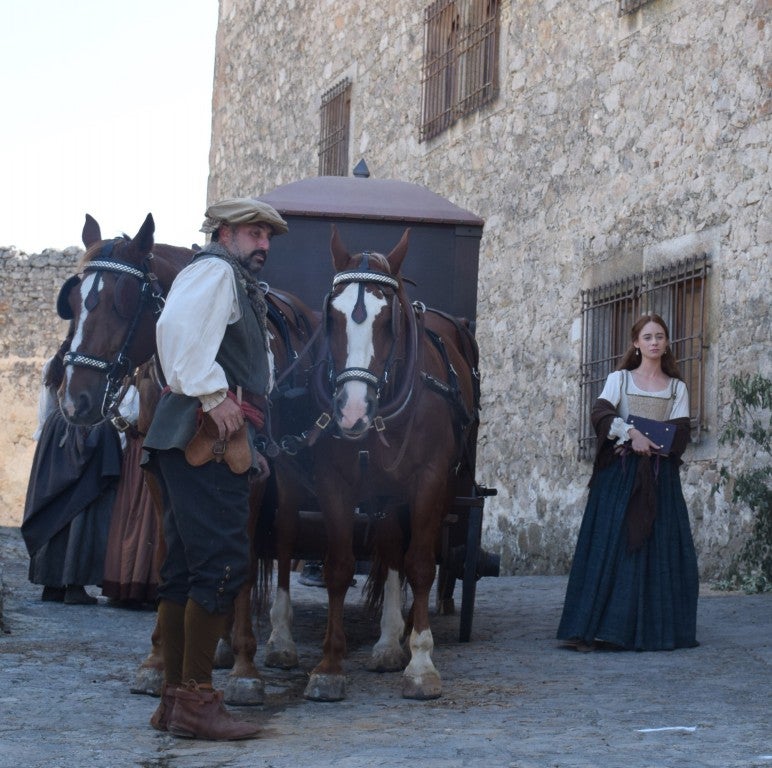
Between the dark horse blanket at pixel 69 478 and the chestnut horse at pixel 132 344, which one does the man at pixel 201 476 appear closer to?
the chestnut horse at pixel 132 344

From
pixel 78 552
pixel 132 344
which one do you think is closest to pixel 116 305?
pixel 132 344

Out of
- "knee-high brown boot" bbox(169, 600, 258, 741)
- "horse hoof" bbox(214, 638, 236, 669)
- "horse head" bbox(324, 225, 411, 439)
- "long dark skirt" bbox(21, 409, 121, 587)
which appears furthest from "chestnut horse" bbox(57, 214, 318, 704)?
"long dark skirt" bbox(21, 409, 121, 587)

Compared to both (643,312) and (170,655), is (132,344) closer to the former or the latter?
(170,655)

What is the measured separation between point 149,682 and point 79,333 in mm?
1339

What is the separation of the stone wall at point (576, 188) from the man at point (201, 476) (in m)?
4.79

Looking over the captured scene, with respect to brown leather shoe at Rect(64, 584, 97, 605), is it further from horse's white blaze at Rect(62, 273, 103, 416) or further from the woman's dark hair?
horse's white blaze at Rect(62, 273, 103, 416)

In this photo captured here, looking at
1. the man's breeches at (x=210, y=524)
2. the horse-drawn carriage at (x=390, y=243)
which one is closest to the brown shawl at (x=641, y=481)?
the horse-drawn carriage at (x=390, y=243)

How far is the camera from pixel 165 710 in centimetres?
439

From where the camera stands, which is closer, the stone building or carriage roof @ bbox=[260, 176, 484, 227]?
carriage roof @ bbox=[260, 176, 484, 227]

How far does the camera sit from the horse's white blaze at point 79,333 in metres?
4.69

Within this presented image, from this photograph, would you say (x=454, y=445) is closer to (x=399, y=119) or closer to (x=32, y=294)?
(x=399, y=119)

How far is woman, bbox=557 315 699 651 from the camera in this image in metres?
6.62

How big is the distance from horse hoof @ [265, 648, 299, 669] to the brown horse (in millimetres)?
338

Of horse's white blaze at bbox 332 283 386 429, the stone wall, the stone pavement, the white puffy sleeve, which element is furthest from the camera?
the stone wall
